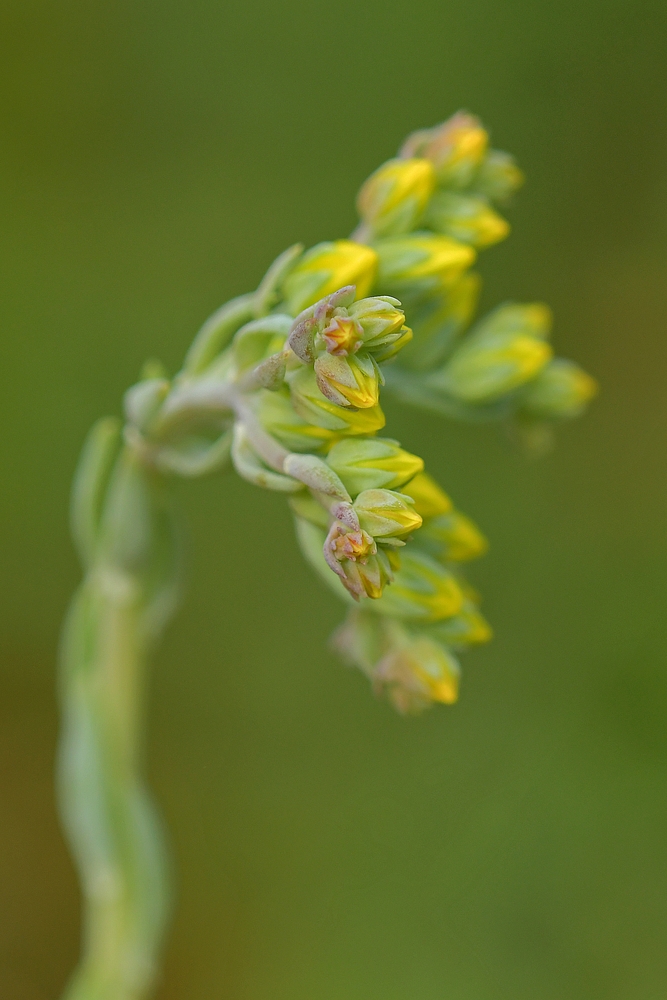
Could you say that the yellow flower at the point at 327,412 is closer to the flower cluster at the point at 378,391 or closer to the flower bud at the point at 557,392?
the flower cluster at the point at 378,391

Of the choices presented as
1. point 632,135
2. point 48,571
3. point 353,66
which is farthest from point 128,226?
point 632,135

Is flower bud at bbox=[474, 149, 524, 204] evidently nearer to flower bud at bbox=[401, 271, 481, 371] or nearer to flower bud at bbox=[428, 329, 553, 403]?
flower bud at bbox=[401, 271, 481, 371]

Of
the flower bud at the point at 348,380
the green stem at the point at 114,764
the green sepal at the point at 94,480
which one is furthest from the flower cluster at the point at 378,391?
the green stem at the point at 114,764

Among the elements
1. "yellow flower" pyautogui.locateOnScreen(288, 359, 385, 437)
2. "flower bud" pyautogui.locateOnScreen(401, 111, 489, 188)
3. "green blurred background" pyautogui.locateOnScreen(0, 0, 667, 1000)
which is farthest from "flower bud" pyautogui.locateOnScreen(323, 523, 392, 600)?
"green blurred background" pyautogui.locateOnScreen(0, 0, 667, 1000)

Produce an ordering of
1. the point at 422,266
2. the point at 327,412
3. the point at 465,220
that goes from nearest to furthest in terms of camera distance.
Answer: the point at 327,412 → the point at 422,266 → the point at 465,220

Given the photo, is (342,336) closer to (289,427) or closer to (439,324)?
(289,427)

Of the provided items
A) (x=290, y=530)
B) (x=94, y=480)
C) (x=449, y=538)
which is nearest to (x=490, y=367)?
(x=449, y=538)

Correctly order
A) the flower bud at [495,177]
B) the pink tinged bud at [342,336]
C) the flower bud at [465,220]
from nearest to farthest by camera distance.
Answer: the pink tinged bud at [342,336], the flower bud at [465,220], the flower bud at [495,177]

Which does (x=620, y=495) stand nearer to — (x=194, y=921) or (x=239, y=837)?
(x=239, y=837)
